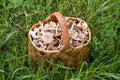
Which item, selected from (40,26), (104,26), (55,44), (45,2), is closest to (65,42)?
(55,44)

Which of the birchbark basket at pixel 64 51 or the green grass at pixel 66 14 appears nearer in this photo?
the birchbark basket at pixel 64 51

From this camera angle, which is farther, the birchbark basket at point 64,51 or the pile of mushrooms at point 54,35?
the pile of mushrooms at point 54,35

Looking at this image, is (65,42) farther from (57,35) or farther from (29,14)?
(29,14)

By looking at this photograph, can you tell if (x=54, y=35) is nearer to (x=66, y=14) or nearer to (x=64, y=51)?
(x=64, y=51)

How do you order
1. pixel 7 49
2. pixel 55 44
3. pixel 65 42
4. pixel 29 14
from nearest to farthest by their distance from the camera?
pixel 65 42
pixel 55 44
pixel 7 49
pixel 29 14

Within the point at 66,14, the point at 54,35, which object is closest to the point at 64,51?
the point at 54,35

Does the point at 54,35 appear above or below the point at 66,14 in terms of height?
below
